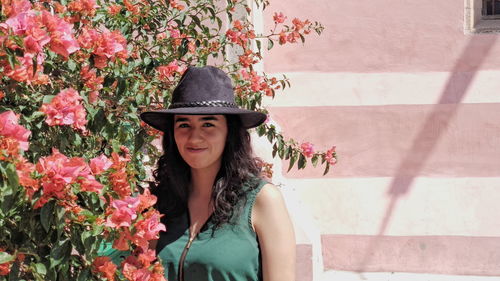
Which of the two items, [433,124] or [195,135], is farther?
[433,124]

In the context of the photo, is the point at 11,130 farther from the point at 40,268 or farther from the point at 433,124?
the point at 433,124

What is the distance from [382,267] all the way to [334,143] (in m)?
1.08

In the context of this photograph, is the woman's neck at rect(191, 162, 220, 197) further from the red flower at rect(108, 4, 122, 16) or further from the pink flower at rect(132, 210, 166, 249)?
the red flower at rect(108, 4, 122, 16)

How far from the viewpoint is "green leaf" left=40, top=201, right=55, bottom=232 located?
1707mm

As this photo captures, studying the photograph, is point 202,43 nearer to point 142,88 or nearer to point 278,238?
point 142,88

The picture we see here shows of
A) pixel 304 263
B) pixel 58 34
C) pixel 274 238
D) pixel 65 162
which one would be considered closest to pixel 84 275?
pixel 65 162

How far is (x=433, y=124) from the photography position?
6562 mm

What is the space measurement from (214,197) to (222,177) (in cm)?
9

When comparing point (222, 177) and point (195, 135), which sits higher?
point (195, 135)

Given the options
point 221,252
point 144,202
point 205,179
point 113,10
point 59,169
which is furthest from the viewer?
point 113,10

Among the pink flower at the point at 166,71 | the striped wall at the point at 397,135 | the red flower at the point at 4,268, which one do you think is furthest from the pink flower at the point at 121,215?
the striped wall at the point at 397,135

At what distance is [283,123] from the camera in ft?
21.9

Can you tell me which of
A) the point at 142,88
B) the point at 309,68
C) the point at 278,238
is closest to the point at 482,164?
the point at 309,68

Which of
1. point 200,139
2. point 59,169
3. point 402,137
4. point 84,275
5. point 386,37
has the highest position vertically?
point 386,37
